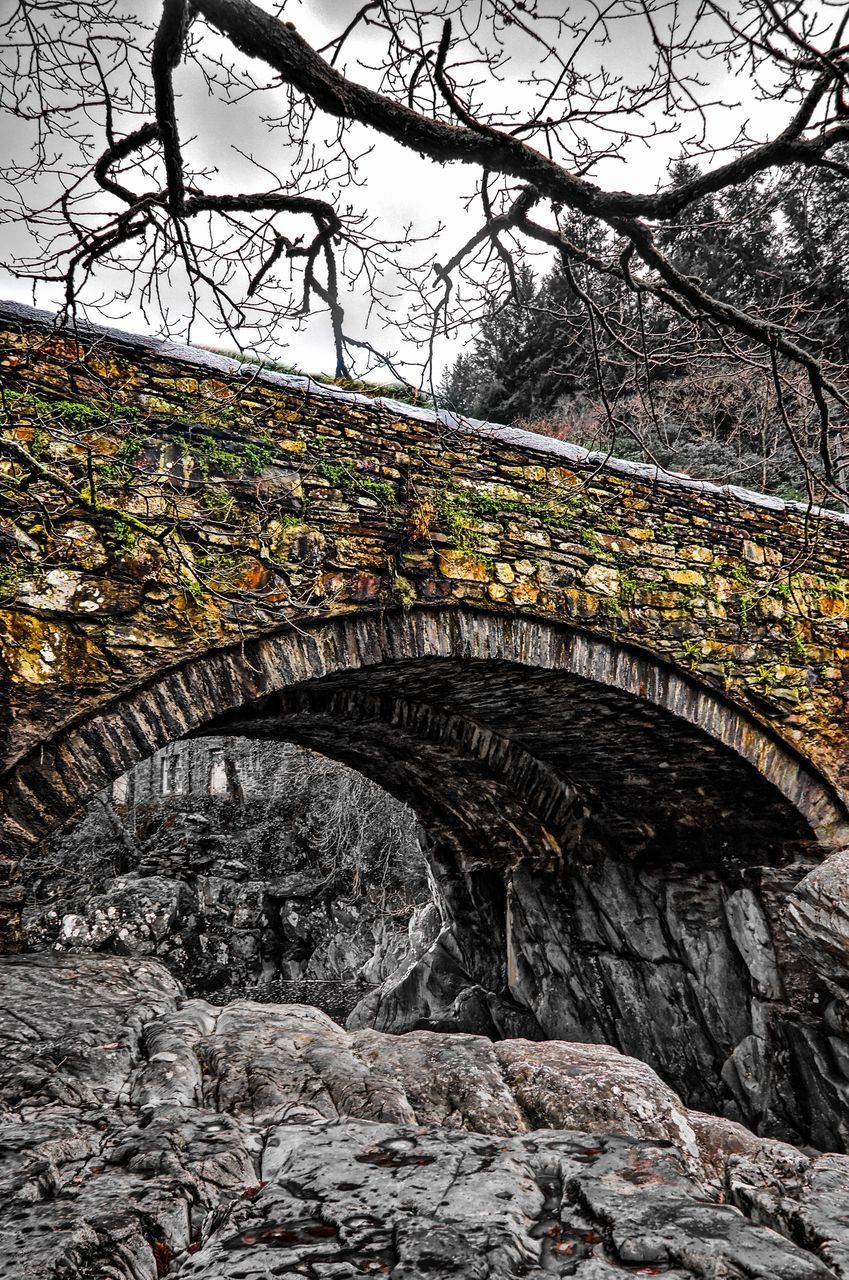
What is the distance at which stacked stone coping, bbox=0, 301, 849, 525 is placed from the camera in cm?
308

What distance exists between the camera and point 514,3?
2.02 m

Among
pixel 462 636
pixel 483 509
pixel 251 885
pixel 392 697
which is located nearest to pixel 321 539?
pixel 462 636

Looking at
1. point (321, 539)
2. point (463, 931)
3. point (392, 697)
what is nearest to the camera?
point (321, 539)

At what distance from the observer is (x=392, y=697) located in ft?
17.7

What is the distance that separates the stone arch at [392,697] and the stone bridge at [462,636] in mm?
14

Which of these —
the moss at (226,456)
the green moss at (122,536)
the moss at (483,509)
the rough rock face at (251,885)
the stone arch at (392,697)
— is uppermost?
the moss at (483,509)

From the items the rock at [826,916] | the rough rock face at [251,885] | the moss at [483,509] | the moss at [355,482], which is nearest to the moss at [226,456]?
the moss at [355,482]

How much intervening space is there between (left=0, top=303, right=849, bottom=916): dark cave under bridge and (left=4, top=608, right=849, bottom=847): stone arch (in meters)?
0.01

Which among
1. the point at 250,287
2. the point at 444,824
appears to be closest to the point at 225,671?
the point at 250,287

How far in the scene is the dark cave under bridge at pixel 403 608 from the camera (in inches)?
113

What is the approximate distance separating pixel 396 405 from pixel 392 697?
216 cm

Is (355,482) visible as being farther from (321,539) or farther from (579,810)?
(579,810)

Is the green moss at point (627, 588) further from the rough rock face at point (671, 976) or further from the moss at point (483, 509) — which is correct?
the rough rock face at point (671, 976)

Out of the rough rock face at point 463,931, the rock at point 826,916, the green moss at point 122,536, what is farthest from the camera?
the rough rock face at point 463,931
